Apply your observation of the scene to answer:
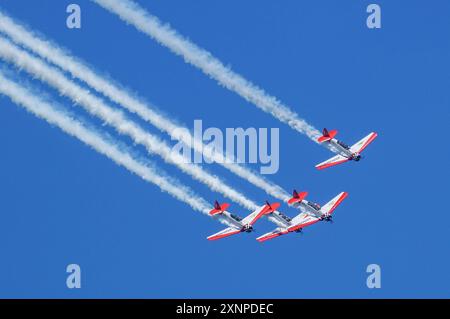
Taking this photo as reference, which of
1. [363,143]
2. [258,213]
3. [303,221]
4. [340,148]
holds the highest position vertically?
[363,143]

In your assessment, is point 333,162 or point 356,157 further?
point 333,162

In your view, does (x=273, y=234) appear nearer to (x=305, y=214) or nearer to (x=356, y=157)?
(x=305, y=214)

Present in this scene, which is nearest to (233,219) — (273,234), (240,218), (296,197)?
(240,218)

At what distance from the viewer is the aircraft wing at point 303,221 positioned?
3285 inches

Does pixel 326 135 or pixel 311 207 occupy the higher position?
pixel 326 135

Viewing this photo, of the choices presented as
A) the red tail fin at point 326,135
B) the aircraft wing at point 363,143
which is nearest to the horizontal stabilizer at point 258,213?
the red tail fin at point 326,135

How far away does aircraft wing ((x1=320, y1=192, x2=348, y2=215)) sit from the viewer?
83.6 meters

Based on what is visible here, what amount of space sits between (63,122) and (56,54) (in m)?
2.87

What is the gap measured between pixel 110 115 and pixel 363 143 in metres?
14.1

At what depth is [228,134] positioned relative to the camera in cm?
8100

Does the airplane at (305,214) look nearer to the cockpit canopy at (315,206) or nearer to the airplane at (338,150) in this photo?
the cockpit canopy at (315,206)

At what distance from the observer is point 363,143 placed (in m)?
85.6
